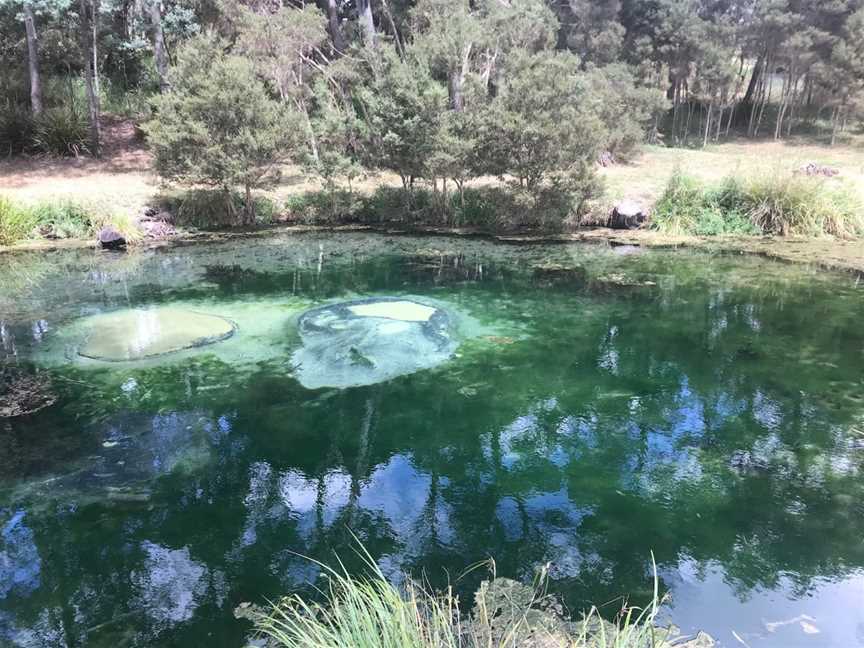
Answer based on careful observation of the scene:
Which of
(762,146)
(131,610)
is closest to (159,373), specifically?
(131,610)

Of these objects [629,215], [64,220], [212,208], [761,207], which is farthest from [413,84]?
[64,220]

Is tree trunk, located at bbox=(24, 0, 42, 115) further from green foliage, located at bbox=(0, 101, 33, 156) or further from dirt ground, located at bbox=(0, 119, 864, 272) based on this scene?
dirt ground, located at bbox=(0, 119, 864, 272)

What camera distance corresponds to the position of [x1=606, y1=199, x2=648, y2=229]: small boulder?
51.5 feet

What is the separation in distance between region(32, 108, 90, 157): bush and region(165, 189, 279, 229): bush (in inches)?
218

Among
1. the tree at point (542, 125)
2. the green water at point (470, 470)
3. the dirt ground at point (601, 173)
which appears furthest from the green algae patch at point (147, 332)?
the tree at point (542, 125)

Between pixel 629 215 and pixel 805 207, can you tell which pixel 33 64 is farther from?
pixel 805 207

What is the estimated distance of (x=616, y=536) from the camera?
473cm

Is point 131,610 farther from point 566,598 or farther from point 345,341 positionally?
point 345,341

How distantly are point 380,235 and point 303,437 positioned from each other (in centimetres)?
1057

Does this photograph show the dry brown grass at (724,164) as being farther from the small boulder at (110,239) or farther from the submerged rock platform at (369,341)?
the small boulder at (110,239)

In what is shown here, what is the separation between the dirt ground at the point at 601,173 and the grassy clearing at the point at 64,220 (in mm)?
347

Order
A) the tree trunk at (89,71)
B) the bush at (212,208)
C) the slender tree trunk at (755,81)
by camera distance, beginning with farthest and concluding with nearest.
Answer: the slender tree trunk at (755,81) → the tree trunk at (89,71) → the bush at (212,208)

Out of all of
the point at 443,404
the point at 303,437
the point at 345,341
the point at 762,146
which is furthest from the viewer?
the point at 762,146

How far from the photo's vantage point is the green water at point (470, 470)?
13.8 feet
